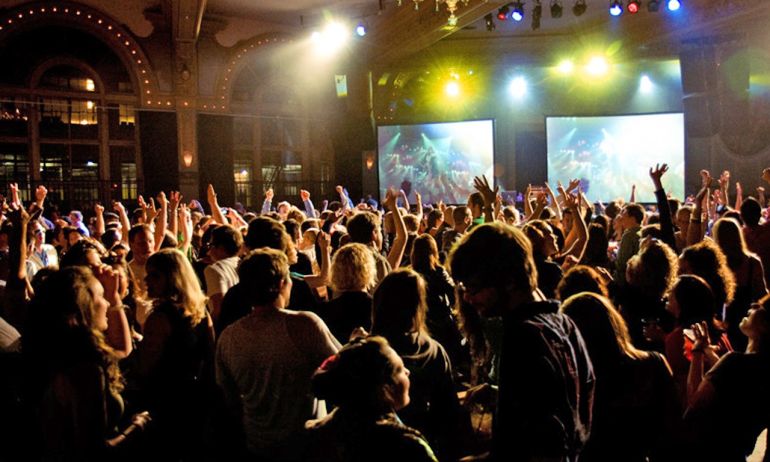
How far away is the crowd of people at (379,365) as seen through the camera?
1725 mm

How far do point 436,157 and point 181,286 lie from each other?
587 inches

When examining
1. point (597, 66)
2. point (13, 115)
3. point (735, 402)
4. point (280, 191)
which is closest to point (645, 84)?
point (597, 66)

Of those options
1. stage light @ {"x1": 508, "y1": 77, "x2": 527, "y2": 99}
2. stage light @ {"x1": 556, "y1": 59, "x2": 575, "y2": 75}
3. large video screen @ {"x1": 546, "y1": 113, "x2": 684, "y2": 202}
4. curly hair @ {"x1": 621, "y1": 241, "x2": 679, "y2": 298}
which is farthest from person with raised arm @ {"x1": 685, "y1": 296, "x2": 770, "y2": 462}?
stage light @ {"x1": 508, "y1": 77, "x2": 527, "y2": 99}

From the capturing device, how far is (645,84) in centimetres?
1783

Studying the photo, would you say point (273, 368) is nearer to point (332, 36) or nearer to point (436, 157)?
point (332, 36)

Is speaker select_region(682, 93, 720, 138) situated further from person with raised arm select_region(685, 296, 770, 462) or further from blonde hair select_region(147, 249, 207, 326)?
blonde hair select_region(147, 249, 207, 326)

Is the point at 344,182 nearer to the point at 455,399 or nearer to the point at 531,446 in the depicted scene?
the point at 455,399

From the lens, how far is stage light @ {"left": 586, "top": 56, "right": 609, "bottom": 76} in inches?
631

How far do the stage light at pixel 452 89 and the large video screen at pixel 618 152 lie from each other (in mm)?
2728

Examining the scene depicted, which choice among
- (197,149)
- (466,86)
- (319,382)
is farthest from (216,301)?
(466,86)

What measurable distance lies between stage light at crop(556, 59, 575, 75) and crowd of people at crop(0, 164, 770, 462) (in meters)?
13.6

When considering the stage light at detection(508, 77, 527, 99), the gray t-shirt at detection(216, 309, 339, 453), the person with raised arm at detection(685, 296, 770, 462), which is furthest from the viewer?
the stage light at detection(508, 77, 527, 99)

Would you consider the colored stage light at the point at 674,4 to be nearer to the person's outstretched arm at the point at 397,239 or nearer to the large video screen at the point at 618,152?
the large video screen at the point at 618,152

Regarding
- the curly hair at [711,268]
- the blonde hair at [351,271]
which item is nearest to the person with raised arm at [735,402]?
the curly hair at [711,268]
